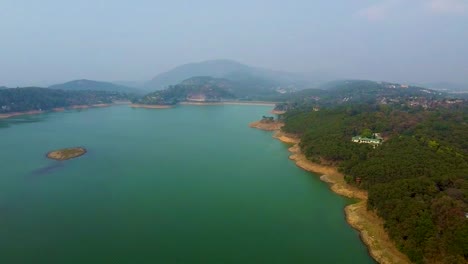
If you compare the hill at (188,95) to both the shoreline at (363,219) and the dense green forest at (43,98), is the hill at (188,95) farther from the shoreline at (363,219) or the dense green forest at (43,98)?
the shoreline at (363,219)

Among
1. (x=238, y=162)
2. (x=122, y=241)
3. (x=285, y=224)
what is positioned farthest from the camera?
(x=238, y=162)

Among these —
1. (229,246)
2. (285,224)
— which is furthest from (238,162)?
(229,246)

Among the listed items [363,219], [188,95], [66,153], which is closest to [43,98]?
[188,95]

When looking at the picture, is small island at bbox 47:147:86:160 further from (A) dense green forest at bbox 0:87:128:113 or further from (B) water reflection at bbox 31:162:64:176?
(A) dense green forest at bbox 0:87:128:113

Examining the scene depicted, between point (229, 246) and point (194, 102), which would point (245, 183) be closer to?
point (229, 246)

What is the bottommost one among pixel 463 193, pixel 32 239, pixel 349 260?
pixel 349 260

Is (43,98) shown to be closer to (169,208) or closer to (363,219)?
(169,208)

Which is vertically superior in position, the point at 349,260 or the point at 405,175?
the point at 405,175

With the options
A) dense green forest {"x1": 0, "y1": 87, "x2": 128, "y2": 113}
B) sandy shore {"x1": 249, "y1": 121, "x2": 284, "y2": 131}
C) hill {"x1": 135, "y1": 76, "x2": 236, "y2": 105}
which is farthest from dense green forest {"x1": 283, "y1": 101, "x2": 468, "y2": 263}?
hill {"x1": 135, "y1": 76, "x2": 236, "y2": 105}
